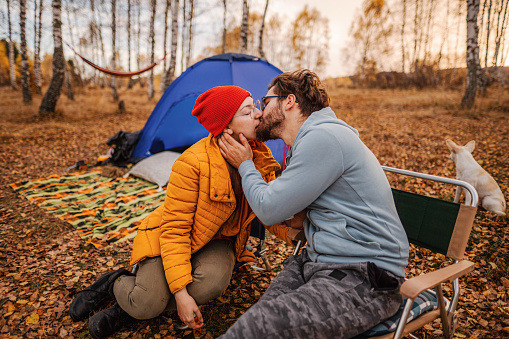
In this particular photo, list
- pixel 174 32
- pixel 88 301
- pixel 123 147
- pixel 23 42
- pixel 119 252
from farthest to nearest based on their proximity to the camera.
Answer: pixel 174 32, pixel 23 42, pixel 123 147, pixel 119 252, pixel 88 301

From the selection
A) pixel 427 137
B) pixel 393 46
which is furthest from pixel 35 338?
pixel 393 46

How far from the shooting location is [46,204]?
4.48 metres

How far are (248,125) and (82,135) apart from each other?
8.68m

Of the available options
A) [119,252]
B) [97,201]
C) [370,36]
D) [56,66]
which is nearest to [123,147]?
[97,201]

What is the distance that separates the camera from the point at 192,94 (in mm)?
5805

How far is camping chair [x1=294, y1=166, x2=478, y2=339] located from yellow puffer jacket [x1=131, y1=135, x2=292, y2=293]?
1.05m

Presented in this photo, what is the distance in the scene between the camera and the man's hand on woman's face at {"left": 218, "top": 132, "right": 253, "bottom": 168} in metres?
1.82

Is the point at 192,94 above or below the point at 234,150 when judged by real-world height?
above

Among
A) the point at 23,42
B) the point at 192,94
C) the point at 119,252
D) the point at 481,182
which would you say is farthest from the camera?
the point at 23,42

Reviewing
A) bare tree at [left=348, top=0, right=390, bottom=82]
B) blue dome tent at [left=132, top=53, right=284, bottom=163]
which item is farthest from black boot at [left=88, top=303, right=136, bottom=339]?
bare tree at [left=348, top=0, right=390, bottom=82]

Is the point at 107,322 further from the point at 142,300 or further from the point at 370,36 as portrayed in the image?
the point at 370,36

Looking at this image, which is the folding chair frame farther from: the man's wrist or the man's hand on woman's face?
the man's hand on woman's face

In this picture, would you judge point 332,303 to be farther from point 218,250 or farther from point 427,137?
point 427,137

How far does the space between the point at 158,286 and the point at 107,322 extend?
1.79 feet
